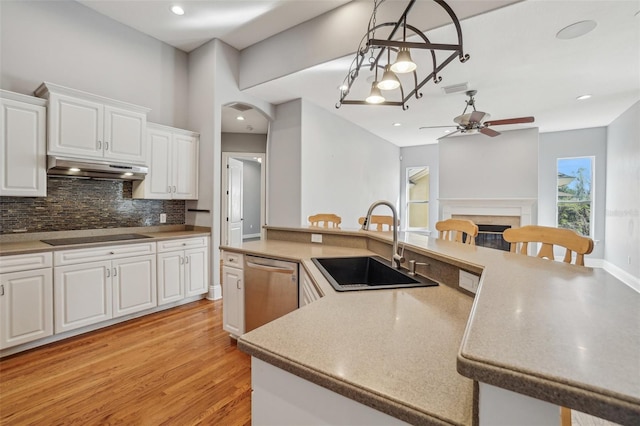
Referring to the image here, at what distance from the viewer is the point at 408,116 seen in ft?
17.5

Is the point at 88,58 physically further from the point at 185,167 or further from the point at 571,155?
the point at 571,155

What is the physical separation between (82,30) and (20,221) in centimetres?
211

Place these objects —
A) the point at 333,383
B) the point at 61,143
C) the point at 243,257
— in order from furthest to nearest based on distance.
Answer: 1. the point at 61,143
2. the point at 243,257
3. the point at 333,383

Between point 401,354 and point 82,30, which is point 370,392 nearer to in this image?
point 401,354

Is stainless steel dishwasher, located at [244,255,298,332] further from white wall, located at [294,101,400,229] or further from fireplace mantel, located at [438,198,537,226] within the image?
fireplace mantel, located at [438,198,537,226]

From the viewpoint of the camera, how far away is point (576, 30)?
2631 millimetres

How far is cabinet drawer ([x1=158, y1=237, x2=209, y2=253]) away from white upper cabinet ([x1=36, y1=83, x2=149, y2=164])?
95 cm

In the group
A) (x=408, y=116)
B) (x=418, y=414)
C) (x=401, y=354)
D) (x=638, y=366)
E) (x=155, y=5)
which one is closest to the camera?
(x=638, y=366)

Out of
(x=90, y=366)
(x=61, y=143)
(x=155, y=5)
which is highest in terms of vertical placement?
(x=155, y=5)

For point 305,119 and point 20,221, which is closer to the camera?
point 20,221

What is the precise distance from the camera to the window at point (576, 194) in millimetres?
6141

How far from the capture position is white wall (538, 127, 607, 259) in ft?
19.5

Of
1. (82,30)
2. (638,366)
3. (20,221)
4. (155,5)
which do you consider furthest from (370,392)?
(82,30)

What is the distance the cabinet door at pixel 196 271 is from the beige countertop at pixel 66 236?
24cm
